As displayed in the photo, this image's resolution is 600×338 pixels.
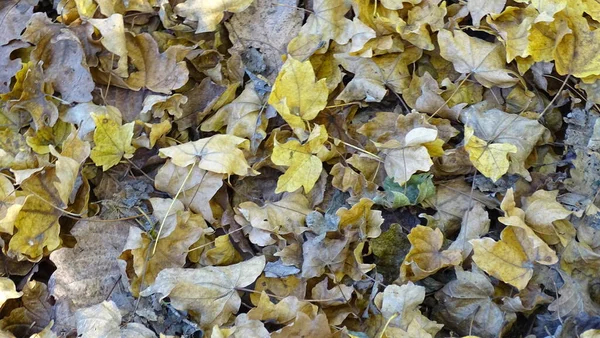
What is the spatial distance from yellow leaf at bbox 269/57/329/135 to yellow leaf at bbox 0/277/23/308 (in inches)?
30.2

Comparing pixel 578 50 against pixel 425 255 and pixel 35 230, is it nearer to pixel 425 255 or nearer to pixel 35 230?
pixel 425 255

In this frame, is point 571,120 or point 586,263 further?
point 571,120

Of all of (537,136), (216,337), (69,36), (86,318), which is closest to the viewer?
(216,337)

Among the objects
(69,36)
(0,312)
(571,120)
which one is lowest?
(0,312)

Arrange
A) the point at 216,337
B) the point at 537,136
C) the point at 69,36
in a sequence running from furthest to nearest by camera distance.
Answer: the point at 69,36, the point at 537,136, the point at 216,337

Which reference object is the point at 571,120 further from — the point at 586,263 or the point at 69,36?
the point at 69,36

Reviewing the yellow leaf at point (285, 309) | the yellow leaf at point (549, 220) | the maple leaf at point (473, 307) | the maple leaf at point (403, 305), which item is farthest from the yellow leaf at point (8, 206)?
the yellow leaf at point (549, 220)

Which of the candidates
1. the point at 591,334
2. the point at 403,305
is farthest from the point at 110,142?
the point at 591,334

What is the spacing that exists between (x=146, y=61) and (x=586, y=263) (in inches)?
48.7

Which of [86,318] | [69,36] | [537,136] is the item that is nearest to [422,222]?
[537,136]

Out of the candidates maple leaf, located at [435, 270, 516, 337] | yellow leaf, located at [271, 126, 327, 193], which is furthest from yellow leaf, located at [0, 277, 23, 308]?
maple leaf, located at [435, 270, 516, 337]

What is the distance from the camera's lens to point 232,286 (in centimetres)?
136

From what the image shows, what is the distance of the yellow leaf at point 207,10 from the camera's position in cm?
160

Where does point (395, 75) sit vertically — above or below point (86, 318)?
above
